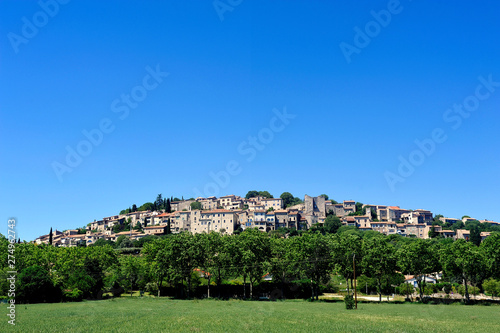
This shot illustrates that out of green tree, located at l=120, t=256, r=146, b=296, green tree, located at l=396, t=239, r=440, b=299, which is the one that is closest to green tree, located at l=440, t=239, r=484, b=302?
green tree, located at l=396, t=239, r=440, b=299

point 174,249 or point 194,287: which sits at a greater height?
point 174,249

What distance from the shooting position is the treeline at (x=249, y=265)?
57656 mm

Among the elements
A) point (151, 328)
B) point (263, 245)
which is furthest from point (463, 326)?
point (263, 245)

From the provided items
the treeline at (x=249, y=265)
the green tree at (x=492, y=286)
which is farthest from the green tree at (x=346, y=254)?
the green tree at (x=492, y=286)

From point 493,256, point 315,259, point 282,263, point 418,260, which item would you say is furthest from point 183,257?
point 493,256

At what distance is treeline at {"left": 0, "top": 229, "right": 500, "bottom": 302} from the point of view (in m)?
57.7

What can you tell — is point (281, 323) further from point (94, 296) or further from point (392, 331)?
point (94, 296)

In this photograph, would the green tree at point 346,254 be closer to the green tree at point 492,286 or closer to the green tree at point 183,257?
the green tree at point 183,257

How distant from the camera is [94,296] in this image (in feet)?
210

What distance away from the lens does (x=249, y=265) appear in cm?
6297

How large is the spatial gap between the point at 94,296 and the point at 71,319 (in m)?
33.0

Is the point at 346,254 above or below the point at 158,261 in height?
above

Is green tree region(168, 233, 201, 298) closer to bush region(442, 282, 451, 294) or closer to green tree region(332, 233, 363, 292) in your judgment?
green tree region(332, 233, 363, 292)

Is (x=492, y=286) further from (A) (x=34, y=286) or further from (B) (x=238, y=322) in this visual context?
(A) (x=34, y=286)
